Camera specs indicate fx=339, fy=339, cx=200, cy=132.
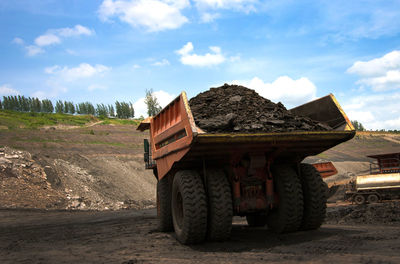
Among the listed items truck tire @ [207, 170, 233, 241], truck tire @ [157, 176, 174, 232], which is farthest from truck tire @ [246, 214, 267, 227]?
truck tire @ [207, 170, 233, 241]

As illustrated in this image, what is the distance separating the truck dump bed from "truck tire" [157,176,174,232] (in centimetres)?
54

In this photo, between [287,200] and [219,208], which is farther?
[287,200]

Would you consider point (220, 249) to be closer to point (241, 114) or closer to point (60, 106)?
point (241, 114)

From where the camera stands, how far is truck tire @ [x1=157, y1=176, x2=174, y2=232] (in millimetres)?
7727

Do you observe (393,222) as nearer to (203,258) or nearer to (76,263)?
(203,258)

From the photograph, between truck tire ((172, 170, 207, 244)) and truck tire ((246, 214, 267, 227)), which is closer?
truck tire ((172, 170, 207, 244))

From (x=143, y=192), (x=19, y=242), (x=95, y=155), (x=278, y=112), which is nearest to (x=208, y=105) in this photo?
(x=278, y=112)

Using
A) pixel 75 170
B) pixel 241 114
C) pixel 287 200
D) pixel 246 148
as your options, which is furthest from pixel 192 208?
pixel 75 170

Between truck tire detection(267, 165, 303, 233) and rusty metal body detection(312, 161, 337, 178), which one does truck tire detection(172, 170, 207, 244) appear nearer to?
truck tire detection(267, 165, 303, 233)

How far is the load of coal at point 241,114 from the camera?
18.7ft

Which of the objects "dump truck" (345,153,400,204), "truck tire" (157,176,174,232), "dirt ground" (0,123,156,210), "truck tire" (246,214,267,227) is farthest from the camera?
"dirt ground" (0,123,156,210)

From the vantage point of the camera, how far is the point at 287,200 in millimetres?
6055

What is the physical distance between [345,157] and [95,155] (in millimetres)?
33276

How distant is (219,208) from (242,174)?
0.79 metres
